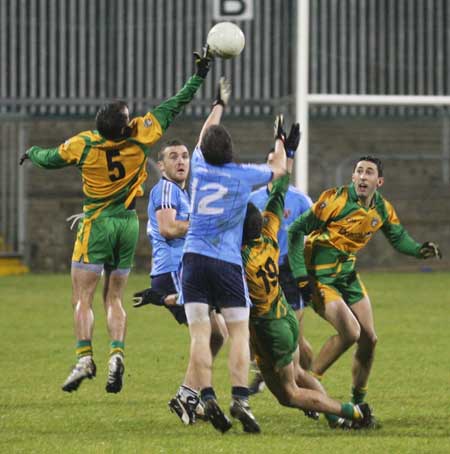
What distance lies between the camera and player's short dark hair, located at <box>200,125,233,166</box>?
319 inches

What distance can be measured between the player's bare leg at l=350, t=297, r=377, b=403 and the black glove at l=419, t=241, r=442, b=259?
0.52m

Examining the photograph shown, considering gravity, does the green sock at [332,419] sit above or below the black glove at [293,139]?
below

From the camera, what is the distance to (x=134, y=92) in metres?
24.1

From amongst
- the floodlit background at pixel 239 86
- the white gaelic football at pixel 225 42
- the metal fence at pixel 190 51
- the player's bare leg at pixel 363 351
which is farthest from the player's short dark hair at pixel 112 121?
the metal fence at pixel 190 51

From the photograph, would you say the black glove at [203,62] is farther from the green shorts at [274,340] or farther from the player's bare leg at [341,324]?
the green shorts at [274,340]

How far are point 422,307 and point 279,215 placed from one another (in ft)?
31.7

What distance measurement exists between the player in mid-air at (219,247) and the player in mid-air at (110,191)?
135 centimetres

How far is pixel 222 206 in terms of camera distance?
8102 millimetres

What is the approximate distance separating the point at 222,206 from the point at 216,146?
14.5 inches

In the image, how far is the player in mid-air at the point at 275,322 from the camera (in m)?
8.02

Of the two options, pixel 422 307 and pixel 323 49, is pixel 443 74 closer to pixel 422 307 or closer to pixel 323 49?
A: pixel 323 49

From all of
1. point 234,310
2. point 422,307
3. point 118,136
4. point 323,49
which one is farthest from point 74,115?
point 234,310

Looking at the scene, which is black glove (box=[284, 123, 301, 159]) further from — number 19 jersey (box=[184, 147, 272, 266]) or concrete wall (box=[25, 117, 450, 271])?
concrete wall (box=[25, 117, 450, 271])

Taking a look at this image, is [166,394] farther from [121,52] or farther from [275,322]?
[121,52]
